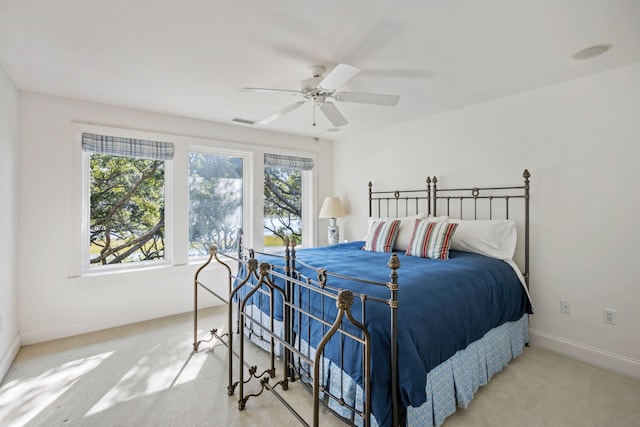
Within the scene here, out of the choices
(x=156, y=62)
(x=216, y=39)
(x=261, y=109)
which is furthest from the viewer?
(x=261, y=109)

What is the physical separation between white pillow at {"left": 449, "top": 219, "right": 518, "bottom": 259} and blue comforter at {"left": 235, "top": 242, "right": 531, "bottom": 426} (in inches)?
4.2

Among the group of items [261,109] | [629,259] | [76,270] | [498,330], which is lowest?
[498,330]

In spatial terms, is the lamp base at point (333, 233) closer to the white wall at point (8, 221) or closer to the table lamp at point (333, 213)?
the table lamp at point (333, 213)

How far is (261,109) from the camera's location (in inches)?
136

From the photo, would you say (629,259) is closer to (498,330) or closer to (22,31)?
(498,330)

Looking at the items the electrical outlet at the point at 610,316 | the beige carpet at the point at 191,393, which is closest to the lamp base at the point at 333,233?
the beige carpet at the point at 191,393

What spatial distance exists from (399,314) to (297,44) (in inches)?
71.5

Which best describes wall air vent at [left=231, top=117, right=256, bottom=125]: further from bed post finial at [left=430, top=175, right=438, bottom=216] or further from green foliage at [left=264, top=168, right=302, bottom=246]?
bed post finial at [left=430, top=175, right=438, bottom=216]

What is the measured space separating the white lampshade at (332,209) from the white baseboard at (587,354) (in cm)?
263

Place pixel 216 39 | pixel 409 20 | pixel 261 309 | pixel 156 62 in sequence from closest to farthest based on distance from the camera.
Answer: pixel 409 20 → pixel 216 39 → pixel 156 62 → pixel 261 309

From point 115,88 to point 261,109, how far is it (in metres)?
1.37

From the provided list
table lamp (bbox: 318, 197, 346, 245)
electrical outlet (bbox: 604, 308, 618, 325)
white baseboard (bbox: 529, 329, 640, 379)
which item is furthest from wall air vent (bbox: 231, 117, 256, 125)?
electrical outlet (bbox: 604, 308, 618, 325)

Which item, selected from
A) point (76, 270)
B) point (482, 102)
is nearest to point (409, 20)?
point (482, 102)

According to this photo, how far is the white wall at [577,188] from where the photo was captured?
243 cm
